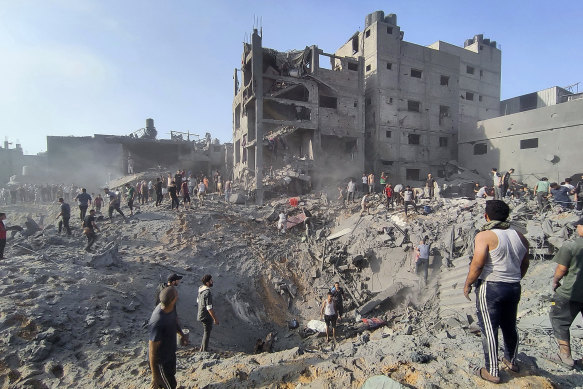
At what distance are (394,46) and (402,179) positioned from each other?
1179 cm

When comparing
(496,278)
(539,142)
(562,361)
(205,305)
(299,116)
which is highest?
(299,116)

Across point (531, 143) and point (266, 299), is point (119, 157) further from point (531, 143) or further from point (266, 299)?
point (531, 143)

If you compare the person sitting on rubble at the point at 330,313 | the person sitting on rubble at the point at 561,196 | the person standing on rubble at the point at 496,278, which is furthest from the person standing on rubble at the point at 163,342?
the person sitting on rubble at the point at 561,196

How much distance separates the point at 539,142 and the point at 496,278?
25.0 meters

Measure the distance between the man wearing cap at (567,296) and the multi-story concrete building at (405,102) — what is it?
23876mm

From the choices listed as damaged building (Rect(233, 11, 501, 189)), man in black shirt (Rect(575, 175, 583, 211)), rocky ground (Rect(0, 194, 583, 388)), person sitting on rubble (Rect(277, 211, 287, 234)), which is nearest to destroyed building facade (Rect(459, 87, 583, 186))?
damaged building (Rect(233, 11, 501, 189))

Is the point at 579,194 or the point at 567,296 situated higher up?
the point at 579,194

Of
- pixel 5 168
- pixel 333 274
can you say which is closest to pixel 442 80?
pixel 333 274

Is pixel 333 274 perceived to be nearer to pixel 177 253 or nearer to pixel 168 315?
pixel 177 253

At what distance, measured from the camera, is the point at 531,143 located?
22.3m

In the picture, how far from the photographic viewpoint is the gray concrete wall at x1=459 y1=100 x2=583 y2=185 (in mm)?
19922

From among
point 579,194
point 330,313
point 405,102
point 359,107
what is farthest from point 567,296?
point 405,102

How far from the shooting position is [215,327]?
819cm

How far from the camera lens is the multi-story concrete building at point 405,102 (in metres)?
26.8
